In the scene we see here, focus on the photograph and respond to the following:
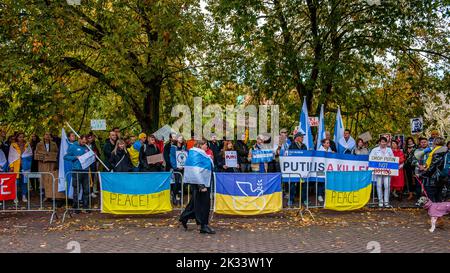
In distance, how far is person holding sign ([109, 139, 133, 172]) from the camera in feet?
45.4

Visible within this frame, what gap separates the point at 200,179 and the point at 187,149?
4.80m

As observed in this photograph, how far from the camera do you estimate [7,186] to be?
12.7 m

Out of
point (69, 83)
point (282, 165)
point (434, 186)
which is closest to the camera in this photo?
point (434, 186)

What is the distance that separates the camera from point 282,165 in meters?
14.0

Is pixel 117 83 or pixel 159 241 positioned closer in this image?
pixel 159 241

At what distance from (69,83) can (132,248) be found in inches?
489

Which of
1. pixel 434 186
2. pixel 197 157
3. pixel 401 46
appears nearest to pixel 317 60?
pixel 401 46

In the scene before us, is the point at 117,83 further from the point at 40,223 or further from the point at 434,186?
the point at 434,186

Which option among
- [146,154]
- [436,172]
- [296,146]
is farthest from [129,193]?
[436,172]

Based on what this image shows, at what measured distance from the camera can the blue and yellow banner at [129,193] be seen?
12.5 m

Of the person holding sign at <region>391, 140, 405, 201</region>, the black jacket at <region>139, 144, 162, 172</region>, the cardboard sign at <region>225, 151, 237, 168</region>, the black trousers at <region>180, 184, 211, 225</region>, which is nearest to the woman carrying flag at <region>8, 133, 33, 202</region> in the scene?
the black jacket at <region>139, 144, 162, 172</region>

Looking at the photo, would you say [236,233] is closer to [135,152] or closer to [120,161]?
[120,161]

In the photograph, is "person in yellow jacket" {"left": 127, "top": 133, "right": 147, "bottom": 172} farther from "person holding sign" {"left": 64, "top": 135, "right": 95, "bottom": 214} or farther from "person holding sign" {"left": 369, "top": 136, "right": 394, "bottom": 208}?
"person holding sign" {"left": 369, "top": 136, "right": 394, "bottom": 208}

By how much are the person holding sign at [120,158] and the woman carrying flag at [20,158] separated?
3560 millimetres
